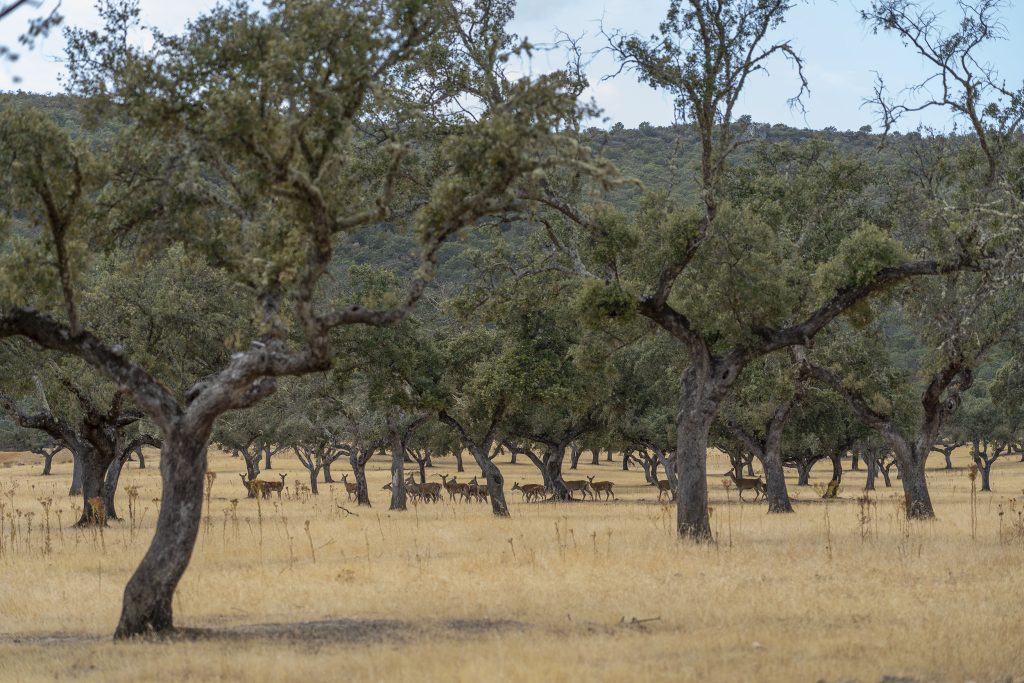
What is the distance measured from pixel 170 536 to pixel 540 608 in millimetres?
4893

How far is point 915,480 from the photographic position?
30.4 m

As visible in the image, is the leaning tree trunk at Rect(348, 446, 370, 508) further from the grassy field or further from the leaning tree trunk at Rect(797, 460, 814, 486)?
the leaning tree trunk at Rect(797, 460, 814, 486)

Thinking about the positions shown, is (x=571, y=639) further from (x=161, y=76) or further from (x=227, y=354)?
(x=227, y=354)

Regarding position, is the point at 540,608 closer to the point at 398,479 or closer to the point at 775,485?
the point at 775,485

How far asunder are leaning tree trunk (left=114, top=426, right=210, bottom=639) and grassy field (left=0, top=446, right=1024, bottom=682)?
464 millimetres

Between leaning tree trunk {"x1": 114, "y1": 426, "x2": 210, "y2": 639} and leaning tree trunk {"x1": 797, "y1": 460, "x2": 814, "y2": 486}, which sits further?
leaning tree trunk {"x1": 797, "y1": 460, "x2": 814, "y2": 486}

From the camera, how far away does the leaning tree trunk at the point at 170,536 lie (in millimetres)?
11820

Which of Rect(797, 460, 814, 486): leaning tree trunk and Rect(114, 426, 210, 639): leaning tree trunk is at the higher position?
Rect(114, 426, 210, 639): leaning tree trunk

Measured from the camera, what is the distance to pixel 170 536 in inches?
467

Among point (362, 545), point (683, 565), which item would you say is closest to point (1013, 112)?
point (683, 565)

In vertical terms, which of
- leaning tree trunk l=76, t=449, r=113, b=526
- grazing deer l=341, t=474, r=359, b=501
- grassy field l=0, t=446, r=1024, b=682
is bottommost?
grazing deer l=341, t=474, r=359, b=501

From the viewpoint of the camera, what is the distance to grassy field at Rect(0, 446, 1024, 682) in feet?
33.0

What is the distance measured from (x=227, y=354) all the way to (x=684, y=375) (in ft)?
43.0

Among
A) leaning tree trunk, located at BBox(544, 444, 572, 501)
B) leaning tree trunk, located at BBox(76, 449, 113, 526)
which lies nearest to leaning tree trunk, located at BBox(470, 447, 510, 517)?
leaning tree trunk, located at BBox(76, 449, 113, 526)
